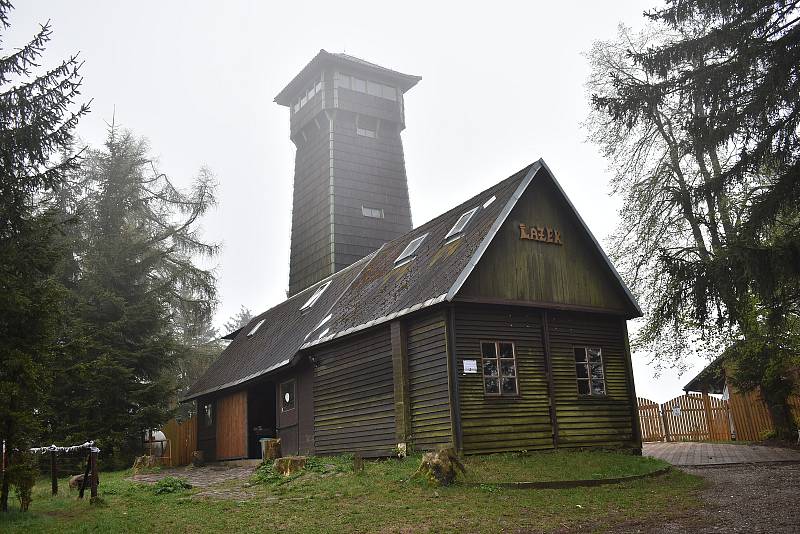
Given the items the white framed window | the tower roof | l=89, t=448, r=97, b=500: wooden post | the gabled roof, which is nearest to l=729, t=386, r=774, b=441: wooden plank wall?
the gabled roof

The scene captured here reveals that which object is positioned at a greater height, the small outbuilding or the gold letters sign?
the gold letters sign

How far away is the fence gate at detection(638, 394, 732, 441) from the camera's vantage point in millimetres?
27766

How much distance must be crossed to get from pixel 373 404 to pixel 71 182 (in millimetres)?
20714

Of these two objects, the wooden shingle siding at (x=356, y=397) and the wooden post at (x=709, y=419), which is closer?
the wooden shingle siding at (x=356, y=397)

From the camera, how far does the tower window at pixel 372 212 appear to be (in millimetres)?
31141

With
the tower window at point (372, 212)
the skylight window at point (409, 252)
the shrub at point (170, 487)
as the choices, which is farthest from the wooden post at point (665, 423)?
the shrub at point (170, 487)

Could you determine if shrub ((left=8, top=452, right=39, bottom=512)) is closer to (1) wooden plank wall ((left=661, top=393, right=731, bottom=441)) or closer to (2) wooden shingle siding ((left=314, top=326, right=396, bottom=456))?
(2) wooden shingle siding ((left=314, top=326, right=396, bottom=456))

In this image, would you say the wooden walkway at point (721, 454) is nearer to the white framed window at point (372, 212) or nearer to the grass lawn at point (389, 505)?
the grass lawn at point (389, 505)

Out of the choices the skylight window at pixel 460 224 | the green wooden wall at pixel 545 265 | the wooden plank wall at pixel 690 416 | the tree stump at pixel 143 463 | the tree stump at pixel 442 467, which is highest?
the skylight window at pixel 460 224

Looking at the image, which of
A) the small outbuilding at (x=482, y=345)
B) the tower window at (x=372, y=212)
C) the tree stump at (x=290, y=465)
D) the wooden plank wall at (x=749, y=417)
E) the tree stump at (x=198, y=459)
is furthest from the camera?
the tower window at (x=372, y=212)

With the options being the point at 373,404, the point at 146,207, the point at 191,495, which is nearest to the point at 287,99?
the point at 146,207

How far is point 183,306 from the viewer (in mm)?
31906

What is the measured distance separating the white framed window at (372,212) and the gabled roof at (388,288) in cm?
480

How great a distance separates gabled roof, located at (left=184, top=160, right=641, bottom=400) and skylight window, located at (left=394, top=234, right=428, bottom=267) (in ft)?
0.68
